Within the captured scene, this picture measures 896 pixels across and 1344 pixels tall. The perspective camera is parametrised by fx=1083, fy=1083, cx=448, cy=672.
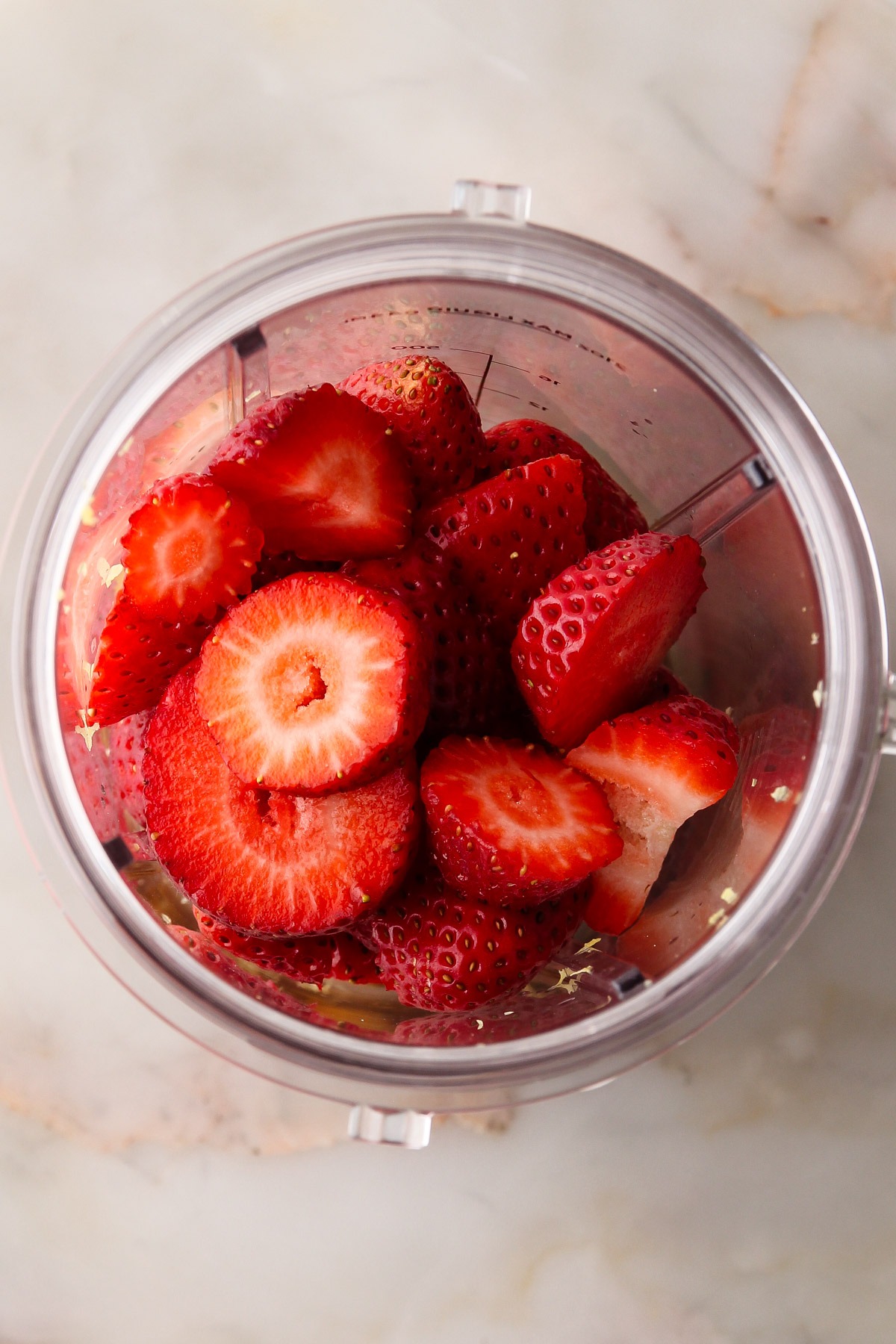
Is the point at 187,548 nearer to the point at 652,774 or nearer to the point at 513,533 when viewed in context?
the point at 513,533

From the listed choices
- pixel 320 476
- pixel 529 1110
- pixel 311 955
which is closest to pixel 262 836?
pixel 311 955

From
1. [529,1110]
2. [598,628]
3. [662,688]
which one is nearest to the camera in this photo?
[598,628]

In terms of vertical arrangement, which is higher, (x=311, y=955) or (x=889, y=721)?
(x=889, y=721)

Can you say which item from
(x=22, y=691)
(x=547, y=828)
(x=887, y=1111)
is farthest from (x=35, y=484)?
(x=887, y=1111)

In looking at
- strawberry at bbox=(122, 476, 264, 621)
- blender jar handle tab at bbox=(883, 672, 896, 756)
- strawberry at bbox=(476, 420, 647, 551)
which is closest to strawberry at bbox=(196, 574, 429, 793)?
strawberry at bbox=(122, 476, 264, 621)

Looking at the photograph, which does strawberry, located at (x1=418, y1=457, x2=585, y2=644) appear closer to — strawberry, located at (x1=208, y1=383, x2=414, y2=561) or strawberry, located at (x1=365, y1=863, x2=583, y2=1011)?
strawberry, located at (x1=208, y1=383, x2=414, y2=561)

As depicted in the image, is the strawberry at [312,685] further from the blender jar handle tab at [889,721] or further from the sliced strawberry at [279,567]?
the blender jar handle tab at [889,721]

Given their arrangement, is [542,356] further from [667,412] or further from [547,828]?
[547,828]
